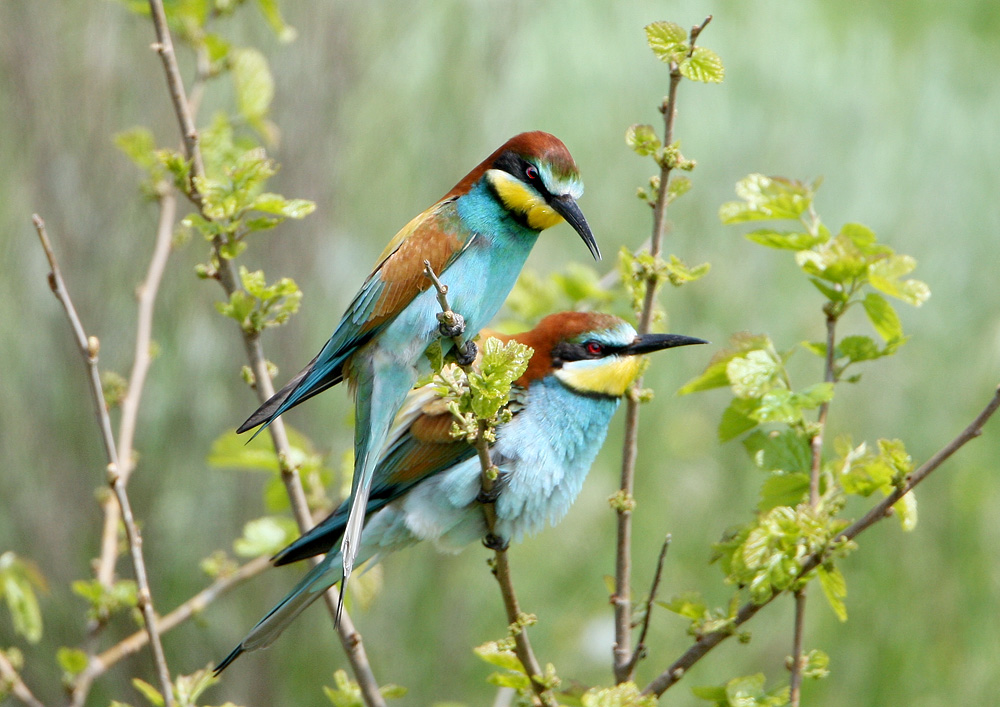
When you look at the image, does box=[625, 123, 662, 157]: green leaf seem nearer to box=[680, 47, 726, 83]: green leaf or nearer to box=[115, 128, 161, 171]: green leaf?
box=[680, 47, 726, 83]: green leaf

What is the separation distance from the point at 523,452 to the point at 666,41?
853 millimetres

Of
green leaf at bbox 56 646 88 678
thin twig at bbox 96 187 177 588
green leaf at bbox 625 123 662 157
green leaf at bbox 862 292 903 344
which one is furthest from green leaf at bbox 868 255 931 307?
green leaf at bbox 56 646 88 678

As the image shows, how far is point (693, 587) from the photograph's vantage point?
2.88m

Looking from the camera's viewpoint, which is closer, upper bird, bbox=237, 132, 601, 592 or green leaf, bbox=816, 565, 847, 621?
green leaf, bbox=816, 565, 847, 621

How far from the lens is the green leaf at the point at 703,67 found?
1321 millimetres

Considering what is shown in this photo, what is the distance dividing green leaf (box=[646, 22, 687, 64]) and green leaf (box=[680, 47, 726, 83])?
19mm

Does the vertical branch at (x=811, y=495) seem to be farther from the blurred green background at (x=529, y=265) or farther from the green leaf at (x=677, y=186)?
the blurred green background at (x=529, y=265)

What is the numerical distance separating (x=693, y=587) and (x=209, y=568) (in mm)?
1558

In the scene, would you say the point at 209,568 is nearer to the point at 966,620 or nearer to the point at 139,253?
the point at 139,253

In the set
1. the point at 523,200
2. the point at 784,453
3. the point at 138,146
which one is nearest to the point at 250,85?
the point at 138,146


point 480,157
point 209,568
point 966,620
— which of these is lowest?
point 966,620

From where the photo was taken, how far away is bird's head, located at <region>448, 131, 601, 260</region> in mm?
1748

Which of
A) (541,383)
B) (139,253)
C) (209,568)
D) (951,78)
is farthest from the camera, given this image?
(951,78)

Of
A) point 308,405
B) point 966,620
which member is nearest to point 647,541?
point 966,620
